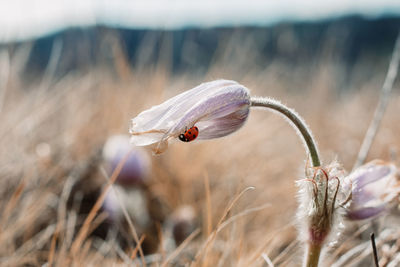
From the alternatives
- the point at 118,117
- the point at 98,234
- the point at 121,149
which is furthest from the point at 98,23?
the point at 98,234

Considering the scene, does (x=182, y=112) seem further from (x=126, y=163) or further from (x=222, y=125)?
(x=126, y=163)

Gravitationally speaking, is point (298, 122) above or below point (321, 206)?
above

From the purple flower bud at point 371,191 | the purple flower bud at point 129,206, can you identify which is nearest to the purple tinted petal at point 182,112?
the purple flower bud at point 371,191

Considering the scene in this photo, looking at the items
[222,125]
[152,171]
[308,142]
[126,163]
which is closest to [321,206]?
[308,142]

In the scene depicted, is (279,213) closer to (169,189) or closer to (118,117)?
(169,189)

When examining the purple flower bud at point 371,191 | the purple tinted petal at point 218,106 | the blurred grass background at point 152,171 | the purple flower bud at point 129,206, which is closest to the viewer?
the purple tinted petal at point 218,106

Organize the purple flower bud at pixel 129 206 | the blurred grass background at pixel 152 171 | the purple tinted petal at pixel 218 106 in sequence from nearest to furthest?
the purple tinted petal at pixel 218 106 → the blurred grass background at pixel 152 171 → the purple flower bud at pixel 129 206

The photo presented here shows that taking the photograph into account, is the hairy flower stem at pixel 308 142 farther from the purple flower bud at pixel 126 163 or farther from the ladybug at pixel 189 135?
the purple flower bud at pixel 126 163
